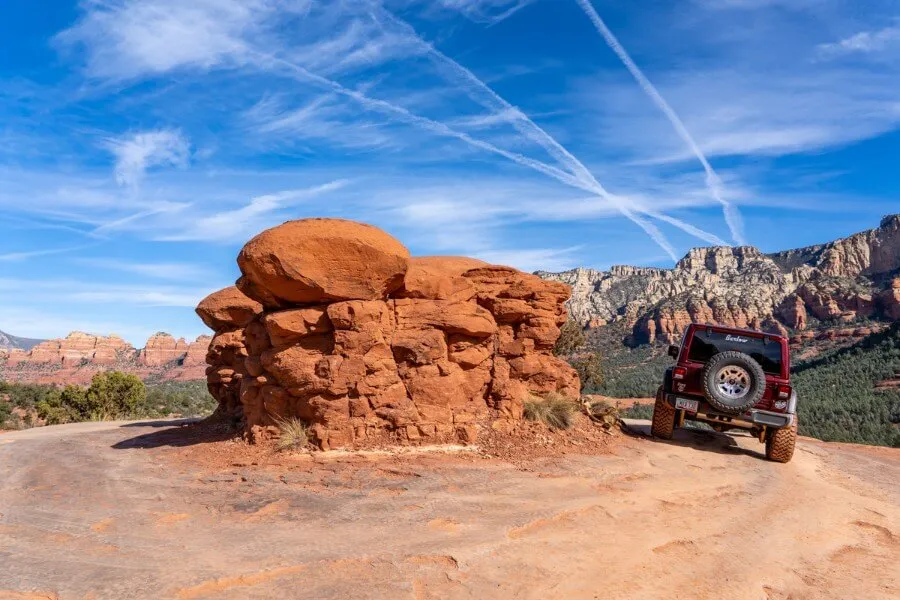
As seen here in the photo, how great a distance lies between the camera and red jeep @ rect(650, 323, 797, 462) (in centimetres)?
1025

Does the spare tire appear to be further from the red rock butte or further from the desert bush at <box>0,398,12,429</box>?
the desert bush at <box>0,398,12,429</box>

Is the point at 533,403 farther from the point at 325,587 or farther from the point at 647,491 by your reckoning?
the point at 325,587

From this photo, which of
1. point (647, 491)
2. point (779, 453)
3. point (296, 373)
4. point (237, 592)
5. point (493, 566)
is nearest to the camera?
point (237, 592)

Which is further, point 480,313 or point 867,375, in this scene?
point 867,375

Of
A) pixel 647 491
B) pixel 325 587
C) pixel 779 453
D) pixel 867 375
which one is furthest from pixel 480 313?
pixel 867 375

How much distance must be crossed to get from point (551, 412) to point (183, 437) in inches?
333

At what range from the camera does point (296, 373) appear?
952 cm

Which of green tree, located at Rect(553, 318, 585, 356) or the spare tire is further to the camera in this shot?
green tree, located at Rect(553, 318, 585, 356)

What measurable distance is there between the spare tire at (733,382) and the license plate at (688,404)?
21.4 inches

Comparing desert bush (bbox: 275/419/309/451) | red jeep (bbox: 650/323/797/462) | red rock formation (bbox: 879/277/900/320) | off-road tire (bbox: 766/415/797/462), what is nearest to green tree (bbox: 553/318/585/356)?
red jeep (bbox: 650/323/797/462)

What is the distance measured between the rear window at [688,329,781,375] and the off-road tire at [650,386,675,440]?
1.26 m

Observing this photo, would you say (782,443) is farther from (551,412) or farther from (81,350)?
(81,350)

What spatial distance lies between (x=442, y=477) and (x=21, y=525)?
16.5 feet

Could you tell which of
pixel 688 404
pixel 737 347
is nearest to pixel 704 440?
pixel 688 404
